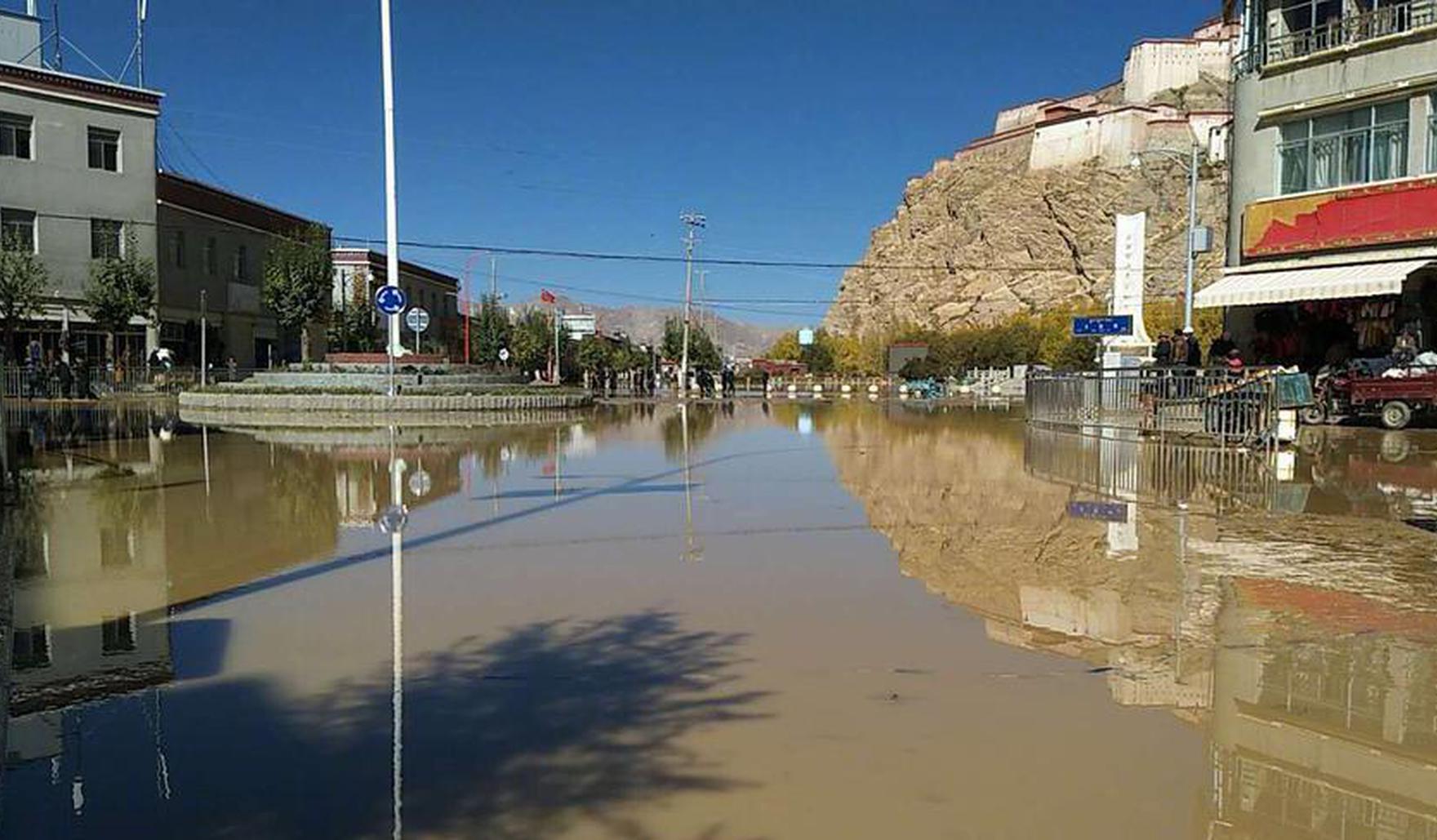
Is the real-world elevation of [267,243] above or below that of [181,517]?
above

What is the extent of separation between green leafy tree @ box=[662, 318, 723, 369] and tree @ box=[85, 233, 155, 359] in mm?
40965

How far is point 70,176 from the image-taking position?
41938 mm

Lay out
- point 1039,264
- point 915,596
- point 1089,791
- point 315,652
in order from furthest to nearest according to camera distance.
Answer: point 1039,264 < point 915,596 < point 315,652 < point 1089,791

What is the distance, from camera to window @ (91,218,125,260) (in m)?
42.8

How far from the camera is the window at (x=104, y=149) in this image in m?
42.8

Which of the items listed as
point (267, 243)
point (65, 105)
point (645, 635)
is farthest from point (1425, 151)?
point (267, 243)

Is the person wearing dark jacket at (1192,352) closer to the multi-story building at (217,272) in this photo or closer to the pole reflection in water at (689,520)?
the pole reflection in water at (689,520)

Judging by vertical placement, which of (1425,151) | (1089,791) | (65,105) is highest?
(65,105)

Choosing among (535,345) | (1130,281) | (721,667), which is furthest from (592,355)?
(721,667)

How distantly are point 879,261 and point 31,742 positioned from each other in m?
146

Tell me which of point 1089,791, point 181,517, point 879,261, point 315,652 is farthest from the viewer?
point 879,261

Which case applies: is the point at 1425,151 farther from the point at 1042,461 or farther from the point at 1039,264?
the point at 1039,264

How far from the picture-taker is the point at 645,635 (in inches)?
229

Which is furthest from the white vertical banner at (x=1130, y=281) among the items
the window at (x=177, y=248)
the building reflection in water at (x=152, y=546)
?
the window at (x=177, y=248)
